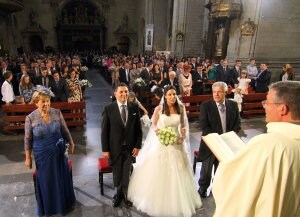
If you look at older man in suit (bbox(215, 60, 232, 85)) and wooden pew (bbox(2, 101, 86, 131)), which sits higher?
older man in suit (bbox(215, 60, 232, 85))

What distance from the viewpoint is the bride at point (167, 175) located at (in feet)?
11.4

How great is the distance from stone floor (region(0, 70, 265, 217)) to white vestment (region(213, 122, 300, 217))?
2.38 meters

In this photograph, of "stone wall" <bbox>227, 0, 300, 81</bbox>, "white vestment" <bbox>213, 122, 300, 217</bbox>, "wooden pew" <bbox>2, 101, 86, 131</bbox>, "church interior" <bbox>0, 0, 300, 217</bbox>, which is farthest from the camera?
"stone wall" <bbox>227, 0, 300, 81</bbox>

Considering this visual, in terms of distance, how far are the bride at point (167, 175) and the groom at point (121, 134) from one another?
0.22 metres

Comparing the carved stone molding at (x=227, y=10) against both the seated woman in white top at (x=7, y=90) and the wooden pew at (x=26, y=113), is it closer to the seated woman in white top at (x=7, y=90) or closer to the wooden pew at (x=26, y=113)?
the wooden pew at (x=26, y=113)

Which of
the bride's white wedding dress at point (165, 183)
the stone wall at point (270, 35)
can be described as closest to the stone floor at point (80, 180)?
the bride's white wedding dress at point (165, 183)

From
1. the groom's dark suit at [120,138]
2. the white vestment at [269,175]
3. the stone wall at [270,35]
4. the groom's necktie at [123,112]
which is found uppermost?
the stone wall at [270,35]

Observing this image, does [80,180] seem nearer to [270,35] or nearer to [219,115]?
[219,115]

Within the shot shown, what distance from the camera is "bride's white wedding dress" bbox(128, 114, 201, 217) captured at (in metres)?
3.47

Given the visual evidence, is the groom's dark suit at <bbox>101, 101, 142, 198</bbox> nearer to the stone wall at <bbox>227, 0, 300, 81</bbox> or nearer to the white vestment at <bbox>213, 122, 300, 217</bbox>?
the white vestment at <bbox>213, 122, 300, 217</bbox>

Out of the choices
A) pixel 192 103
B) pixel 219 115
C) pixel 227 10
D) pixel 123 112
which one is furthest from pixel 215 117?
pixel 227 10

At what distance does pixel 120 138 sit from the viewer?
3525 mm

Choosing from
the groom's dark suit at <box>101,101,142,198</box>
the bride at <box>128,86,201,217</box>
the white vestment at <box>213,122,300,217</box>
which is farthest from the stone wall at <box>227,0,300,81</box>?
the white vestment at <box>213,122,300,217</box>

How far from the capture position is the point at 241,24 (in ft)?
40.0
